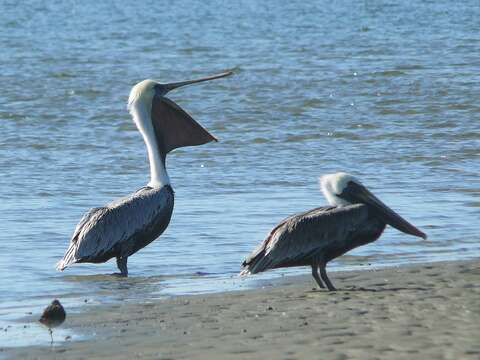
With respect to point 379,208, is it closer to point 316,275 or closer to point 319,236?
point 319,236

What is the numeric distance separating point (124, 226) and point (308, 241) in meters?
1.53

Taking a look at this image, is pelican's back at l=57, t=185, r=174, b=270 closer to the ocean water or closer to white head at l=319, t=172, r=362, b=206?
the ocean water

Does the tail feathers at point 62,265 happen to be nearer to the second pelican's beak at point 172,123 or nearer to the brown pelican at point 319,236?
the brown pelican at point 319,236

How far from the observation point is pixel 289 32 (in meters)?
28.0

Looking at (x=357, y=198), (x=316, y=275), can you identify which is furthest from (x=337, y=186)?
(x=316, y=275)

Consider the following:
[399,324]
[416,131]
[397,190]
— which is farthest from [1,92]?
[399,324]

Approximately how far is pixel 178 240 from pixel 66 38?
793 inches

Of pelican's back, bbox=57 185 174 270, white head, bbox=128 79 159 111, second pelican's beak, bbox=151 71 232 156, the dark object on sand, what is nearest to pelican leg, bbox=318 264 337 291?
the dark object on sand

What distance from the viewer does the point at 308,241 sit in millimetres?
6938

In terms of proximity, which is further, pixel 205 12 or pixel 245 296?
pixel 205 12

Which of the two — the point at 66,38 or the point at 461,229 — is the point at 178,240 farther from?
the point at 66,38

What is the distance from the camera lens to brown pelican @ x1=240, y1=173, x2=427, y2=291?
691 centimetres

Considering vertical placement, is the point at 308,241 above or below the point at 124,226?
above

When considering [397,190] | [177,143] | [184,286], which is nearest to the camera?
[184,286]
